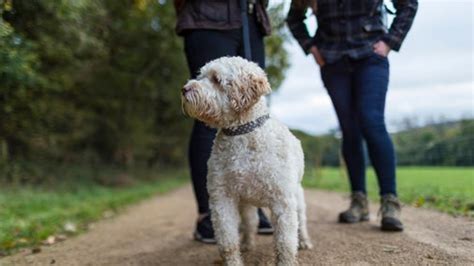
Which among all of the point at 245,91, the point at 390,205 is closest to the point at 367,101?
the point at 390,205

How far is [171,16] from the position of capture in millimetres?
15117

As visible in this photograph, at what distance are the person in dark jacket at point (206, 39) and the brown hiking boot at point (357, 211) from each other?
1.44 m

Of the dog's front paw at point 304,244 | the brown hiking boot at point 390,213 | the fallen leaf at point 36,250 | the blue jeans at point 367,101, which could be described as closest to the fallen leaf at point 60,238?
the fallen leaf at point 36,250

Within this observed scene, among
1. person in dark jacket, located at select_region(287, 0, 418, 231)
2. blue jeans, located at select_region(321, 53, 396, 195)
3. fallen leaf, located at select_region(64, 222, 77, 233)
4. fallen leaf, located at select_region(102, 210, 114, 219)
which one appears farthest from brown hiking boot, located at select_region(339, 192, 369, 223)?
fallen leaf, located at select_region(102, 210, 114, 219)

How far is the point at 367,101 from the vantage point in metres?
4.41

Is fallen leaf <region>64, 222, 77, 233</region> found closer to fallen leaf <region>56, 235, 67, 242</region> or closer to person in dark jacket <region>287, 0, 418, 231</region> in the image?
fallen leaf <region>56, 235, 67, 242</region>

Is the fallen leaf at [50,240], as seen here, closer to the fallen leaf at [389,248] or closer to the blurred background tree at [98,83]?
the blurred background tree at [98,83]

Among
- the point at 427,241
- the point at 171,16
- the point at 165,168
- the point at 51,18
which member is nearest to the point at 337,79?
the point at 427,241

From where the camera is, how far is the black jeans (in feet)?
13.9

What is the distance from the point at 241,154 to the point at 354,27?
81.6 inches

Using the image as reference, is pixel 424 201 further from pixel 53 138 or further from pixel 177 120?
pixel 177 120

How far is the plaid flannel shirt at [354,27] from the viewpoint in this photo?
450 centimetres

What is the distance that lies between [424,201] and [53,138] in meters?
9.73

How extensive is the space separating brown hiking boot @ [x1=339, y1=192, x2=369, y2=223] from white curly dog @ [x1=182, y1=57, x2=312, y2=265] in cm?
172
